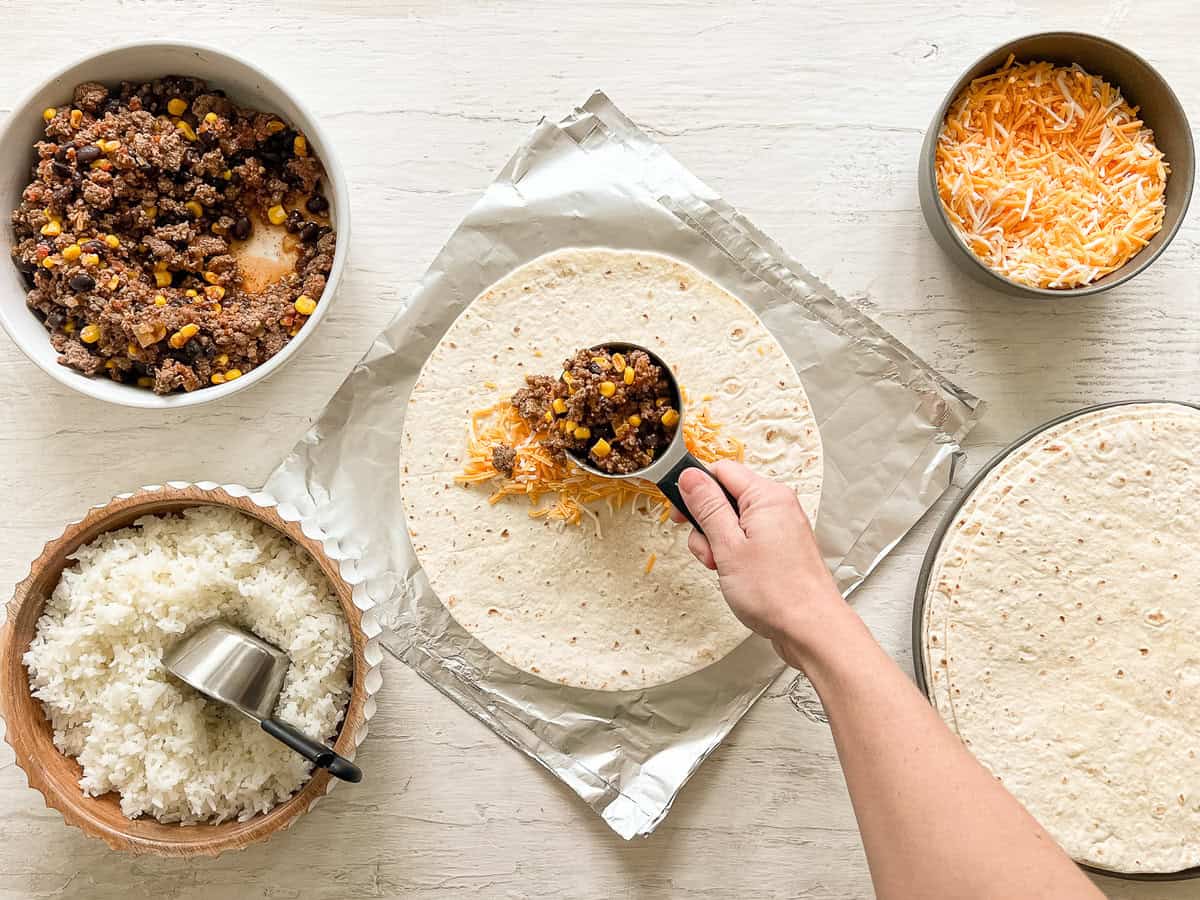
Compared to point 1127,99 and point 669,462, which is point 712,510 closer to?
point 669,462

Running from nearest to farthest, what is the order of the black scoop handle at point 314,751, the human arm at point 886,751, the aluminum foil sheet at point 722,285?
the human arm at point 886,751 → the black scoop handle at point 314,751 → the aluminum foil sheet at point 722,285

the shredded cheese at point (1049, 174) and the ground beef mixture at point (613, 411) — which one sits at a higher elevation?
the shredded cheese at point (1049, 174)

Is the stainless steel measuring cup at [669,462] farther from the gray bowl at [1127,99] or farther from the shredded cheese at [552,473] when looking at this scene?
the gray bowl at [1127,99]

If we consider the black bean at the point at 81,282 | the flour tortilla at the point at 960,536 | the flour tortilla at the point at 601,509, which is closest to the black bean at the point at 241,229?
the black bean at the point at 81,282

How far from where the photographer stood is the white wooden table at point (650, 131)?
266cm

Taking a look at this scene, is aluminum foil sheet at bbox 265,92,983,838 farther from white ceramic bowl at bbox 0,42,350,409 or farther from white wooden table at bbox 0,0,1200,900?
white ceramic bowl at bbox 0,42,350,409

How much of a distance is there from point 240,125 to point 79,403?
948 mm

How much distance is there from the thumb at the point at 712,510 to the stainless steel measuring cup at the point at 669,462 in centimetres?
3

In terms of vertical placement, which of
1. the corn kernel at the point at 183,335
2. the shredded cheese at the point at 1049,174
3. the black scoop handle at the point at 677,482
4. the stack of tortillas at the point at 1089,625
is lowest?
the stack of tortillas at the point at 1089,625

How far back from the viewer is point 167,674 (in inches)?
91.0

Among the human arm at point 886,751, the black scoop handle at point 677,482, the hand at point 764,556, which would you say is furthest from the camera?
the black scoop handle at point 677,482

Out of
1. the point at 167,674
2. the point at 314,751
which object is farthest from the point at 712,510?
the point at 167,674

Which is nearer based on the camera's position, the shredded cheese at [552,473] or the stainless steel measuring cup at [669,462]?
the stainless steel measuring cup at [669,462]

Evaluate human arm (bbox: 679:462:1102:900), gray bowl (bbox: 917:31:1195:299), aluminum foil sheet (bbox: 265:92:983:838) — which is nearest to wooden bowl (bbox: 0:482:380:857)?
aluminum foil sheet (bbox: 265:92:983:838)
